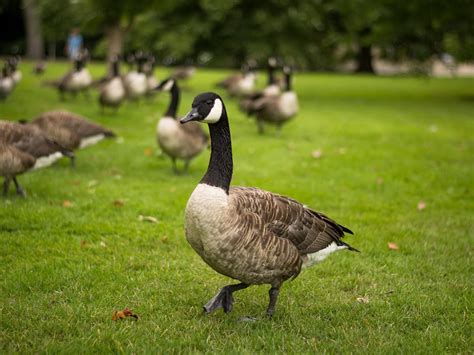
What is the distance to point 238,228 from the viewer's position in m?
4.38

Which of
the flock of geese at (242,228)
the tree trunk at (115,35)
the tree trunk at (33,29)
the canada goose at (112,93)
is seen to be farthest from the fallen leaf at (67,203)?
the tree trunk at (33,29)

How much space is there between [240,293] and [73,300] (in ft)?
5.00

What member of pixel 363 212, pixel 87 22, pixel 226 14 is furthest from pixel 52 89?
pixel 226 14

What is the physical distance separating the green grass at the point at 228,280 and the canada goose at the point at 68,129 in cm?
50

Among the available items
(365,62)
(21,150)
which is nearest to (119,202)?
(21,150)

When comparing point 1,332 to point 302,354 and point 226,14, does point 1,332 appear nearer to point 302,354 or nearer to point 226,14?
point 302,354

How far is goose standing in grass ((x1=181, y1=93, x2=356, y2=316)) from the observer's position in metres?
4.34

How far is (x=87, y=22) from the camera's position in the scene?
72.4 feet

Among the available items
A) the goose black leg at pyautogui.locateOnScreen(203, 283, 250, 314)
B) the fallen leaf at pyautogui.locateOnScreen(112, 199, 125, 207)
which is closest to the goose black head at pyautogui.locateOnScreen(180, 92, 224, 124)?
the goose black leg at pyautogui.locateOnScreen(203, 283, 250, 314)

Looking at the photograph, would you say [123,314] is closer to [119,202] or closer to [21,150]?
[119,202]

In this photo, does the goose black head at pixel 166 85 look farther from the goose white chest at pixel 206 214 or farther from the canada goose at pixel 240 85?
the canada goose at pixel 240 85

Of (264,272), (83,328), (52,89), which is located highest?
(264,272)

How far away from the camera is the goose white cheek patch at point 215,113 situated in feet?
14.8

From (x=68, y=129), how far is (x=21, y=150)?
7.57ft
